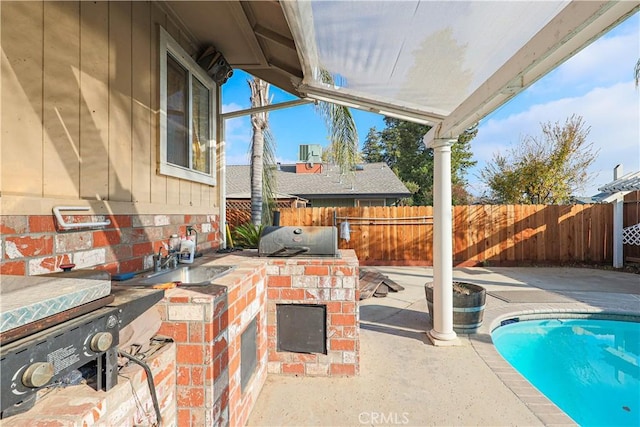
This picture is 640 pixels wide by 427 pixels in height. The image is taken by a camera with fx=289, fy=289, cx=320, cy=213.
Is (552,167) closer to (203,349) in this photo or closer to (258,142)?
(258,142)

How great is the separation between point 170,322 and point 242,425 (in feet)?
3.77

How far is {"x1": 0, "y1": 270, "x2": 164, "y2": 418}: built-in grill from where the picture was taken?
0.76 metres

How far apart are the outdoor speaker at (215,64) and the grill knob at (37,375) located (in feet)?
12.1

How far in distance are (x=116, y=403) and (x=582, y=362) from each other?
18.2 feet

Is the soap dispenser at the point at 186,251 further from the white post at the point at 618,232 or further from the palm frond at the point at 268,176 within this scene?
the white post at the point at 618,232

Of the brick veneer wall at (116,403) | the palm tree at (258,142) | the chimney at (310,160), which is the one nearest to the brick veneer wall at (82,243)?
the brick veneer wall at (116,403)

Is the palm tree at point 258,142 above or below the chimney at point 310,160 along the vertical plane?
below

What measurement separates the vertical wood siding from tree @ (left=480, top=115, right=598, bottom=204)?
1408cm

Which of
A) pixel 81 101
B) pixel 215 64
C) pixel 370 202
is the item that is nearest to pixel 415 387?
pixel 81 101

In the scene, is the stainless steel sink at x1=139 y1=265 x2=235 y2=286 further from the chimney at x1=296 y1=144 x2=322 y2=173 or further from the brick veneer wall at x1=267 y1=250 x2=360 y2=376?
the chimney at x1=296 y1=144 x2=322 y2=173

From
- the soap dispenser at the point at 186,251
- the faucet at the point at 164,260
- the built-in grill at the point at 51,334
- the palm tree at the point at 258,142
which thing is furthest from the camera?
the palm tree at the point at 258,142

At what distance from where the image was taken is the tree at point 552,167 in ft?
39.4

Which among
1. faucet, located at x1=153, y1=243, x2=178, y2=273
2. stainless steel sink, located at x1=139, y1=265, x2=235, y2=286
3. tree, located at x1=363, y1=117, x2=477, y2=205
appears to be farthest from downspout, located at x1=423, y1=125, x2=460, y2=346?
tree, located at x1=363, y1=117, x2=477, y2=205

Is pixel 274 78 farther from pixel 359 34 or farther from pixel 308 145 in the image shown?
pixel 308 145
